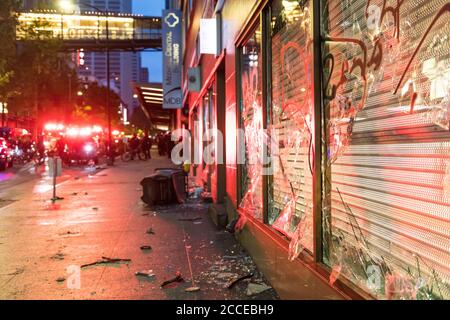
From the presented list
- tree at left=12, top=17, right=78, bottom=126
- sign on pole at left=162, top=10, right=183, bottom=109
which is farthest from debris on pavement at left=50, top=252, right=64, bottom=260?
tree at left=12, top=17, right=78, bottom=126

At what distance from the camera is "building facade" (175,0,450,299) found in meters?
2.63

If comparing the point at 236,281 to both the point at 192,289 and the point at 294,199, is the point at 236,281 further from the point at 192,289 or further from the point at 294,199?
the point at 294,199

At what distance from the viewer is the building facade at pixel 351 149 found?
263 centimetres

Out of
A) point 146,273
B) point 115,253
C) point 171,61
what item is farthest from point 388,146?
point 171,61

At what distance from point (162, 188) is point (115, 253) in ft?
15.0

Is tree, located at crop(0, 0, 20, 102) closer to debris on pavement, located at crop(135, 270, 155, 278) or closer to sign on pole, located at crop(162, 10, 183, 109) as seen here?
sign on pole, located at crop(162, 10, 183, 109)

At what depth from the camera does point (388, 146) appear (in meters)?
3.07

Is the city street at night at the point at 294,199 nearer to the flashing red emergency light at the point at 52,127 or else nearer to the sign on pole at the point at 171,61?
the sign on pole at the point at 171,61

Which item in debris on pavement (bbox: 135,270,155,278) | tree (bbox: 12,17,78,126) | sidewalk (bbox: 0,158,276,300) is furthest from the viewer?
tree (bbox: 12,17,78,126)

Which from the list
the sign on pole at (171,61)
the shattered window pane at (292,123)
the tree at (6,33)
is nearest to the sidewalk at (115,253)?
the shattered window pane at (292,123)

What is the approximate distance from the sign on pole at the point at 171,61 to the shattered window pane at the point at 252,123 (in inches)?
601

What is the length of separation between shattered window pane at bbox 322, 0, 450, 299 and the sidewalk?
5.10 feet
